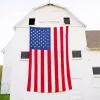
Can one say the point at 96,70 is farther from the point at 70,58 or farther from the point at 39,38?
the point at 39,38

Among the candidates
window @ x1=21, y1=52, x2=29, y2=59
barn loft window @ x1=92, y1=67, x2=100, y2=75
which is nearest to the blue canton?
window @ x1=21, y1=52, x2=29, y2=59

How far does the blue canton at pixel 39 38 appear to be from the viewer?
21.2m

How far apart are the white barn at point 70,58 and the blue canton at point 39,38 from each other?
3.80 ft

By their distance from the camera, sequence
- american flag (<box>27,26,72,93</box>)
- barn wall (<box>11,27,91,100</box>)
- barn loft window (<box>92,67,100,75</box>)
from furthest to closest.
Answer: barn loft window (<box>92,67,100,75</box>) < barn wall (<box>11,27,91,100</box>) < american flag (<box>27,26,72,93</box>)

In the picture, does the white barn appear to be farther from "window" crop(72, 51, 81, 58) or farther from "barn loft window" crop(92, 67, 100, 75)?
"barn loft window" crop(92, 67, 100, 75)

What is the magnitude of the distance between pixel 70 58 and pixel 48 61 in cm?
263

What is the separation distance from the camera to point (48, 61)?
2070cm

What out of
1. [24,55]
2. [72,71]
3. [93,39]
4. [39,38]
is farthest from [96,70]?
[24,55]

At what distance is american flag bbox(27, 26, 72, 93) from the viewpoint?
20.1m

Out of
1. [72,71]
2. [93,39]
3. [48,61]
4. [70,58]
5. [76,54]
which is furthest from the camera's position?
[93,39]

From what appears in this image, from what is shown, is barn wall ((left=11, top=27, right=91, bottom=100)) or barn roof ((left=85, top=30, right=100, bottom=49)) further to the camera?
barn roof ((left=85, top=30, right=100, bottom=49))

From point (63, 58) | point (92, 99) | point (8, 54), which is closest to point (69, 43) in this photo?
point (63, 58)

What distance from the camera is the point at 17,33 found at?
22922mm

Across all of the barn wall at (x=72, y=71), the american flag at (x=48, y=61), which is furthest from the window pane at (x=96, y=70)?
the american flag at (x=48, y=61)
